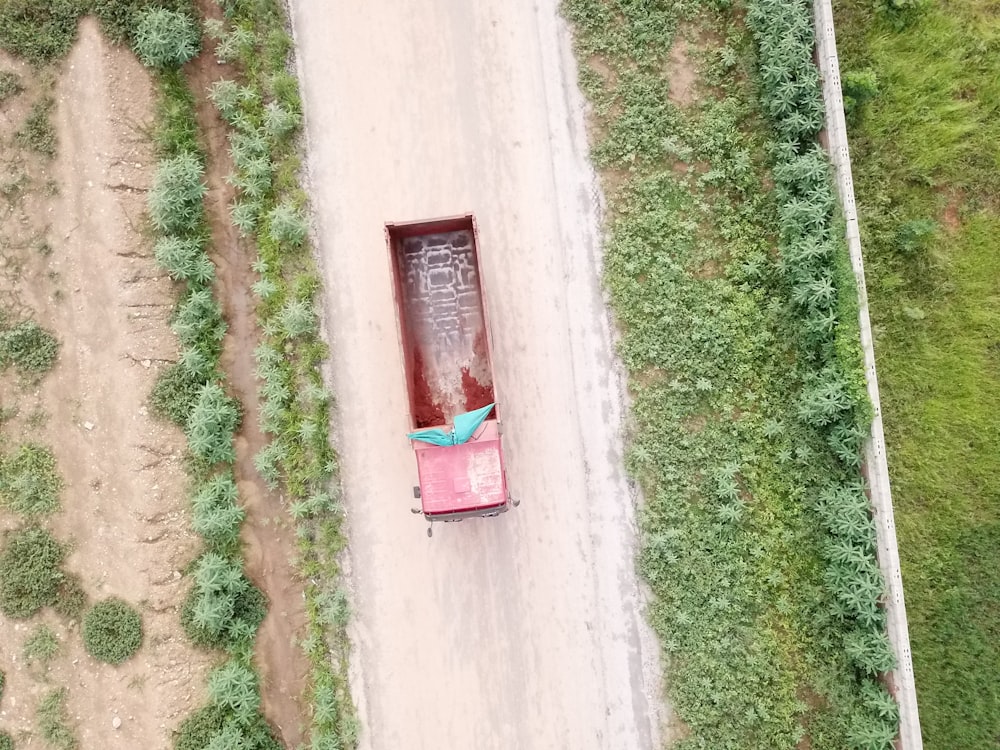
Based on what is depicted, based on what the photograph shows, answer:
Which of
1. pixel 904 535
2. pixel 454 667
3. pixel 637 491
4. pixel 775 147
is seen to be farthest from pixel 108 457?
pixel 904 535

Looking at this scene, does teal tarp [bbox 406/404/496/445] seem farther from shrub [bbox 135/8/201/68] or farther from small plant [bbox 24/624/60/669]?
shrub [bbox 135/8/201/68]

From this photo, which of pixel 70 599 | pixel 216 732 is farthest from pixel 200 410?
pixel 216 732

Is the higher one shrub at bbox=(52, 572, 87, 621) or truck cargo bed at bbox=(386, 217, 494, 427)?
truck cargo bed at bbox=(386, 217, 494, 427)

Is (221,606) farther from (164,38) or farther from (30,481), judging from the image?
(164,38)

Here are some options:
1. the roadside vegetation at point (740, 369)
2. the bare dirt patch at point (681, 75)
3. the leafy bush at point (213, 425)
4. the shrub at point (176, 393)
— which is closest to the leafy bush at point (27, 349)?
the shrub at point (176, 393)

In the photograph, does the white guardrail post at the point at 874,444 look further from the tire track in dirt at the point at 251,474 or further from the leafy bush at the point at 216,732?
the leafy bush at the point at 216,732

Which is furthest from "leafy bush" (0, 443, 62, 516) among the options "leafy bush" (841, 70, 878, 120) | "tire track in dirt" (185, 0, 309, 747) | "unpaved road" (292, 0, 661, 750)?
"leafy bush" (841, 70, 878, 120)

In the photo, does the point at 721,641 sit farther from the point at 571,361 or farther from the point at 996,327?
the point at 996,327
